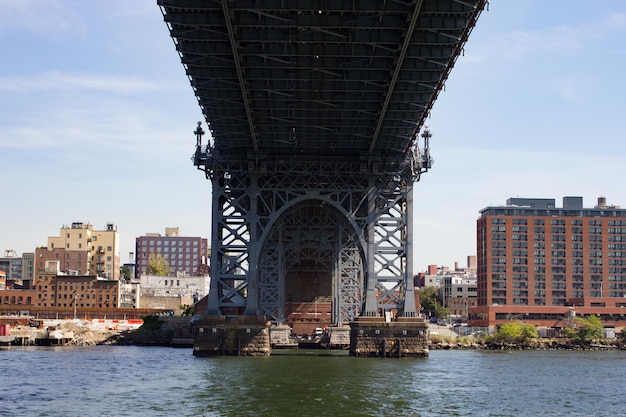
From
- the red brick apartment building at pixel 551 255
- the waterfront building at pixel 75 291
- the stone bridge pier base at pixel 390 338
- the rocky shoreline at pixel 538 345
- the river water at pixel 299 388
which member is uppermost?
the red brick apartment building at pixel 551 255

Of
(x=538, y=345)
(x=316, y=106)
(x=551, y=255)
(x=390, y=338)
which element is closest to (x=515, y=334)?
(x=538, y=345)

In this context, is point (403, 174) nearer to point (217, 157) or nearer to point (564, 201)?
point (217, 157)

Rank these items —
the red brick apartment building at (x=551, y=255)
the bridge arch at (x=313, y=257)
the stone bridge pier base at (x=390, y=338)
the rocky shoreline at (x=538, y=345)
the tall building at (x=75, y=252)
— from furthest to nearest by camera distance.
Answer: the tall building at (x=75, y=252) → the red brick apartment building at (x=551, y=255) → the rocky shoreline at (x=538, y=345) → the bridge arch at (x=313, y=257) → the stone bridge pier base at (x=390, y=338)

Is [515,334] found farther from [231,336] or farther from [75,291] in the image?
[75,291]

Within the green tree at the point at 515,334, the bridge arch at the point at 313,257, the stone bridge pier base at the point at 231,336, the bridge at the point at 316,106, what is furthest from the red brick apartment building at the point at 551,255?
the stone bridge pier base at the point at 231,336

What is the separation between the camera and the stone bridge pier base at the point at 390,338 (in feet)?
245

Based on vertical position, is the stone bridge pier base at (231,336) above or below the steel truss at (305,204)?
below

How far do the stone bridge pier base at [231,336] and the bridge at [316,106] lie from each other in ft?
0.78

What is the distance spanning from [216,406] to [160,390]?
8185mm

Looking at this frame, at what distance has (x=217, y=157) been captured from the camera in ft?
249

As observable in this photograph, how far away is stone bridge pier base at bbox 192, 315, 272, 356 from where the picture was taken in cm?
7438

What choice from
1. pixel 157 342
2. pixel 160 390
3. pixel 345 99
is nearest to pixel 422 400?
pixel 160 390

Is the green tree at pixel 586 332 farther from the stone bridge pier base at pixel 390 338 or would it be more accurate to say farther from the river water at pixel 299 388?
the stone bridge pier base at pixel 390 338

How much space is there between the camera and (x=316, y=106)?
64.2m
